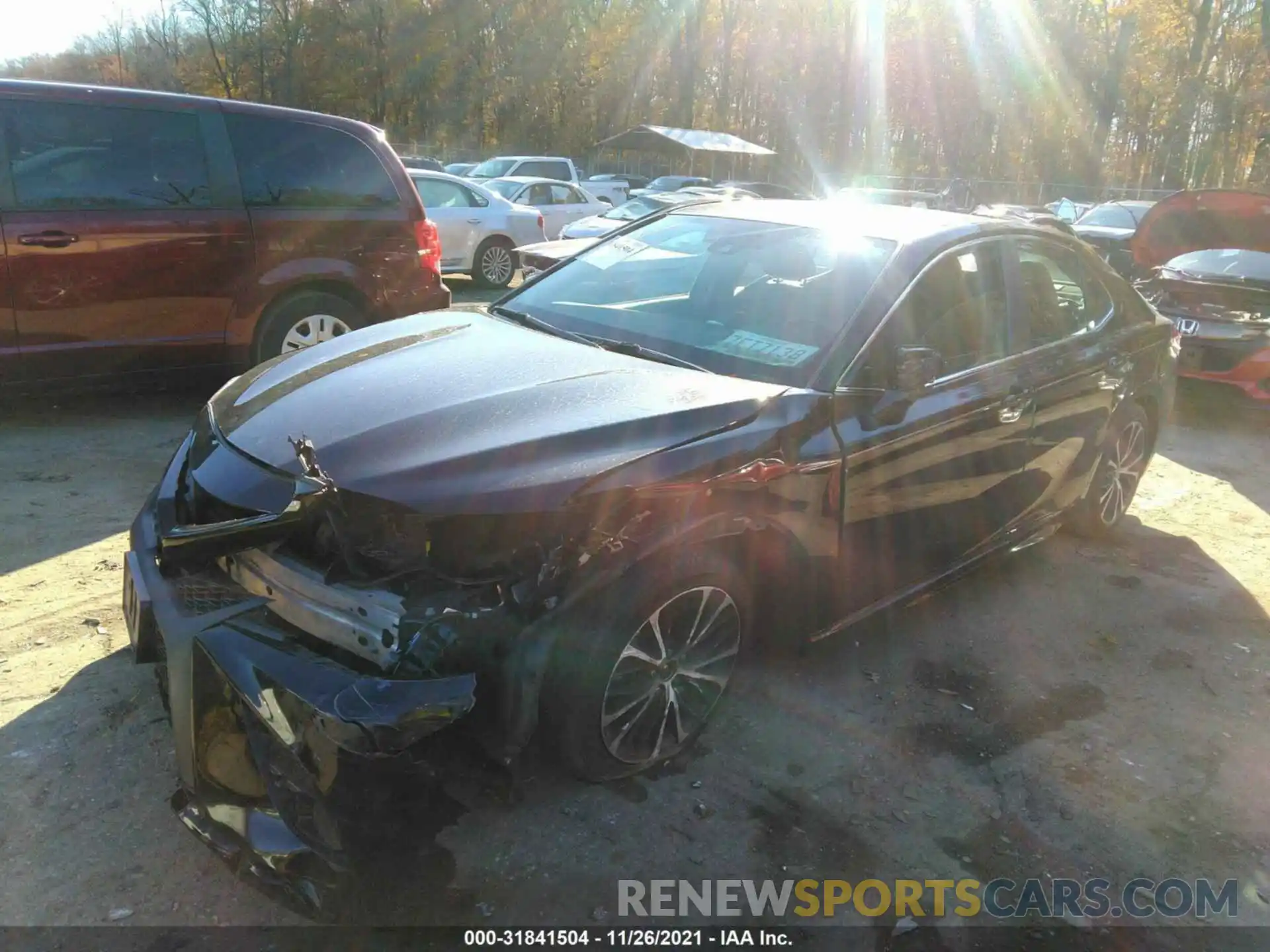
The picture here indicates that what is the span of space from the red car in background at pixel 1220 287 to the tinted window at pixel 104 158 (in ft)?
22.0

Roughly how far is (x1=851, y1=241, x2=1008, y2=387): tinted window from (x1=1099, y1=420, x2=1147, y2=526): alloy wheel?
1484mm

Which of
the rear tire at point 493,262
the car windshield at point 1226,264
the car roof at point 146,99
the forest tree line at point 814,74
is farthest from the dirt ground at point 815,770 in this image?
the forest tree line at point 814,74

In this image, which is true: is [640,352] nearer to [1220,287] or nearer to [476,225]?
[1220,287]

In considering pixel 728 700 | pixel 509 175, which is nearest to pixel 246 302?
pixel 728 700

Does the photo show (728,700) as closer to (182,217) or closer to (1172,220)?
(182,217)

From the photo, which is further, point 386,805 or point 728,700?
point 728,700

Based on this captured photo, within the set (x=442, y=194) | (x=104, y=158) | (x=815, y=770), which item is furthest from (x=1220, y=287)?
(x=442, y=194)

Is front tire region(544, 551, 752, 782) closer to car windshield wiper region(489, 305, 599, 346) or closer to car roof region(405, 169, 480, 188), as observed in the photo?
car windshield wiper region(489, 305, 599, 346)

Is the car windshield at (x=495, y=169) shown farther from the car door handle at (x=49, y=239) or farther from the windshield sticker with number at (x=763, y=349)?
the windshield sticker with number at (x=763, y=349)

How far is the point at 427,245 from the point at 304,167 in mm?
950

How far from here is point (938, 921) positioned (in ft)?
8.51

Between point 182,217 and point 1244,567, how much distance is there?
6316 millimetres

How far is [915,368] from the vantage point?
3287mm

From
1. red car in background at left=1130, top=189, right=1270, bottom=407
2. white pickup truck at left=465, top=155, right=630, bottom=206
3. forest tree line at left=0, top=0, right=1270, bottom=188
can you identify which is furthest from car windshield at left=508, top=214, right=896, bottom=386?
forest tree line at left=0, top=0, right=1270, bottom=188
